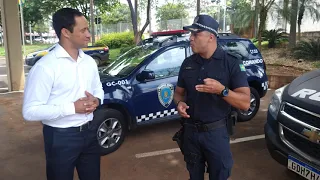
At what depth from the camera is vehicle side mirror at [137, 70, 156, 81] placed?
431 centimetres

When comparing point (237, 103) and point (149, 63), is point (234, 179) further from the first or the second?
point (149, 63)

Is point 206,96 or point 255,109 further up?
point 206,96

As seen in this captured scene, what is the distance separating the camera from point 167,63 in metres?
4.70

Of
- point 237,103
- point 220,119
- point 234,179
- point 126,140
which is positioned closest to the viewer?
point 237,103

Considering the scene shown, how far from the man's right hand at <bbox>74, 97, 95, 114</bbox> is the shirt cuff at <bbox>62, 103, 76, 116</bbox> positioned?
19 millimetres

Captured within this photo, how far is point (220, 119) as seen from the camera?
2.22 m

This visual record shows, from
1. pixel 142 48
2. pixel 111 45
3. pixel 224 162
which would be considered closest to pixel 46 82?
pixel 224 162

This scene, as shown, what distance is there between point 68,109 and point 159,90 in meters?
2.59

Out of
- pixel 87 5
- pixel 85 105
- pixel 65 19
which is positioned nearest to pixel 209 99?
pixel 85 105

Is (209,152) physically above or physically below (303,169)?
above

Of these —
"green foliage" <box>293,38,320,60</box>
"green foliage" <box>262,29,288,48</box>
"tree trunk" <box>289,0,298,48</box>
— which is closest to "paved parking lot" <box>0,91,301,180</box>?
"green foliage" <box>293,38,320,60</box>

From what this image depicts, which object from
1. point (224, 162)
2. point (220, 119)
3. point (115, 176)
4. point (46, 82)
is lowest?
point (115, 176)

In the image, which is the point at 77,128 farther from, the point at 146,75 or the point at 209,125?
the point at 146,75

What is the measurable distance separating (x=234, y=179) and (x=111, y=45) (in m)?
20.5
